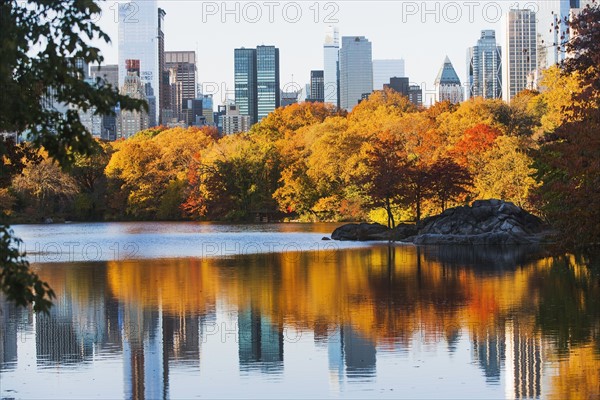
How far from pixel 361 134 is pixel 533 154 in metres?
30.5

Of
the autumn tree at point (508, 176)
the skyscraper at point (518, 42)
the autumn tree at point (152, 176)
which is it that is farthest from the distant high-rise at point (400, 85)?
the autumn tree at point (508, 176)

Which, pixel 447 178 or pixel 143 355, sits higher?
pixel 447 178

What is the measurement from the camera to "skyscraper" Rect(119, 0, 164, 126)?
175 m

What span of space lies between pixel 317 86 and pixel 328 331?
15896cm

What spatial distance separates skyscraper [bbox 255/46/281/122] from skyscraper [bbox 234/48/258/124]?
797 mm

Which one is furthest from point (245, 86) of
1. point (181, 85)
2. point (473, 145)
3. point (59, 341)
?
point (59, 341)

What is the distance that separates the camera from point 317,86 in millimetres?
170875

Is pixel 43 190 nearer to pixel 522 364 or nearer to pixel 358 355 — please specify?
pixel 358 355

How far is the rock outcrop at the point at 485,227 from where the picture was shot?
31688 mm

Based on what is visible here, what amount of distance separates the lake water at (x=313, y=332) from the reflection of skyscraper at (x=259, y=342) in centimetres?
3

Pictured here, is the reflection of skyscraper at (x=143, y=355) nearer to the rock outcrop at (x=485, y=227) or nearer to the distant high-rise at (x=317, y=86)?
the rock outcrop at (x=485, y=227)

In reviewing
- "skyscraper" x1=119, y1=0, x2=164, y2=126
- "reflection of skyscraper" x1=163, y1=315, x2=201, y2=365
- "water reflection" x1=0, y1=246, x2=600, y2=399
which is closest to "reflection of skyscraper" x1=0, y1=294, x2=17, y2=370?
"water reflection" x1=0, y1=246, x2=600, y2=399

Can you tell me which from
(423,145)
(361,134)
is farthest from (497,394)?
(361,134)

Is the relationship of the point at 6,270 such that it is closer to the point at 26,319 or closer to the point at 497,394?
the point at 497,394
